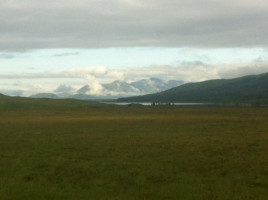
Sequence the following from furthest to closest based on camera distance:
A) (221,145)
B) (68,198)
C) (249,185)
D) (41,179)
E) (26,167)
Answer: (221,145), (26,167), (41,179), (249,185), (68,198)

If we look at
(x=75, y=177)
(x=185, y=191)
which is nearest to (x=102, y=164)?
(x=75, y=177)

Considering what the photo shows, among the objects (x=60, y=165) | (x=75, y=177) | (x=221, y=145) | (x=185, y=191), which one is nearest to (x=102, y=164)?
(x=60, y=165)

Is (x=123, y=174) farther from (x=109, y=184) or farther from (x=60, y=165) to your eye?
(x=60, y=165)

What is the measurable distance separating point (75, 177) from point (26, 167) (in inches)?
191

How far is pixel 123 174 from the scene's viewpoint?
25.8m

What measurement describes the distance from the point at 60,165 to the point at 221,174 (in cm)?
1035

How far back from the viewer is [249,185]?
22797 mm

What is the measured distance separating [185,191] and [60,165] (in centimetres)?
1059

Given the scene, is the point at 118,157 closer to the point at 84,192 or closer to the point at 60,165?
the point at 60,165


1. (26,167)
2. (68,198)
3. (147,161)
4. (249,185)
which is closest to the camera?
(68,198)

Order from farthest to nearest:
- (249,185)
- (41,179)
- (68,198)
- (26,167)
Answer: (26,167)
(41,179)
(249,185)
(68,198)

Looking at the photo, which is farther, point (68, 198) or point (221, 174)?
point (221, 174)

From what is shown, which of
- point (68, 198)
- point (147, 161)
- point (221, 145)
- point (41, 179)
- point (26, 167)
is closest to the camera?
point (68, 198)

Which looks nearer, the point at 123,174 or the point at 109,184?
the point at 109,184
